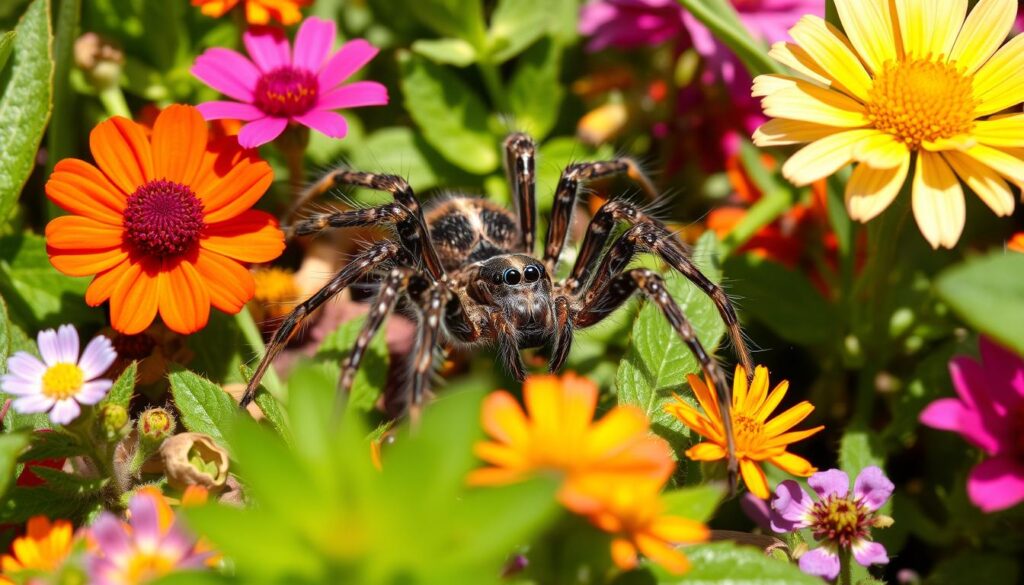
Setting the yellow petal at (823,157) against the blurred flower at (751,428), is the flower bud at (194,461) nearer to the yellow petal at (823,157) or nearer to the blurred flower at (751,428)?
the blurred flower at (751,428)

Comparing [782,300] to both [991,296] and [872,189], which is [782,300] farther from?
[991,296]

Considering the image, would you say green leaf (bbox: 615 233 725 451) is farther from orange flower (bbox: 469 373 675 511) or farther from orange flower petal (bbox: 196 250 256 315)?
orange flower petal (bbox: 196 250 256 315)

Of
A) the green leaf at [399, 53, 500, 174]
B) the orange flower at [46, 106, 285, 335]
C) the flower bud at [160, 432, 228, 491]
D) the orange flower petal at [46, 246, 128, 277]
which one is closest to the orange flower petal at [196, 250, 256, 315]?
the orange flower at [46, 106, 285, 335]

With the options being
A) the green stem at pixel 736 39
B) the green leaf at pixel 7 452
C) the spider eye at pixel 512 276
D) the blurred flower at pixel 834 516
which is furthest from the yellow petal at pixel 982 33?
the green leaf at pixel 7 452

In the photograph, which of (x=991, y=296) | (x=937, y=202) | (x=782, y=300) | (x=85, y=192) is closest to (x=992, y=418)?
(x=991, y=296)

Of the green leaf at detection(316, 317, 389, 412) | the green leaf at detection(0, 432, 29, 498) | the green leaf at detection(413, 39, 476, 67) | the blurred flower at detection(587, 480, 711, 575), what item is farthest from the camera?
the green leaf at detection(413, 39, 476, 67)

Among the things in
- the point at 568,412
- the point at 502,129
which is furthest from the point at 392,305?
the point at 502,129
